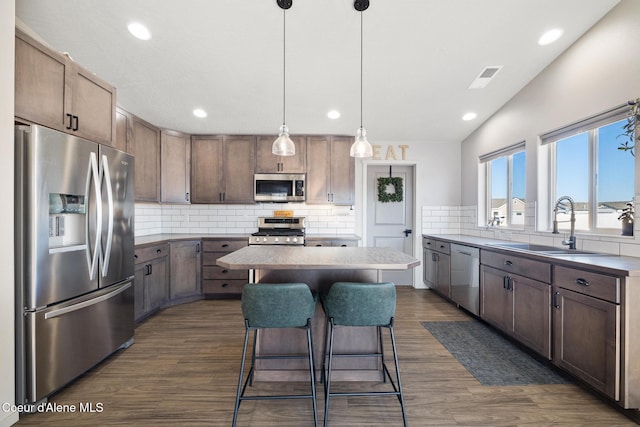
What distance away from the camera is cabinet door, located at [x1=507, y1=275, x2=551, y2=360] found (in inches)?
95.0

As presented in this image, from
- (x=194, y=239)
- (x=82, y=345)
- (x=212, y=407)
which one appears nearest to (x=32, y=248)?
(x=82, y=345)

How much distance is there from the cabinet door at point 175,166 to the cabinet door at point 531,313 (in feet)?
13.7

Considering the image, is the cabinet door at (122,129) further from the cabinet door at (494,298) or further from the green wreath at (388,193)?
the cabinet door at (494,298)

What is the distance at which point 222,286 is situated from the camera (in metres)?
4.32

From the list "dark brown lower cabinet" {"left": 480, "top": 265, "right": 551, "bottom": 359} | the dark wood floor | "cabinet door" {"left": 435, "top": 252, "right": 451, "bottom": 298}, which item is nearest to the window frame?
"dark brown lower cabinet" {"left": 480, "top": 265, "right": 551, "bottom": 359}

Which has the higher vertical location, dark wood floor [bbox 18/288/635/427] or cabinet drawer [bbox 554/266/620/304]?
cabinet drawer [bbox 554/266/620/304]

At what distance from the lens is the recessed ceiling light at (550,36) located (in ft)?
9.00

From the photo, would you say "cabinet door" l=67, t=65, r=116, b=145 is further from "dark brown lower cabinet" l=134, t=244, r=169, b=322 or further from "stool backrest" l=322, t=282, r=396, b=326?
"stool backrest" l=322, t=282, r=396, b=326

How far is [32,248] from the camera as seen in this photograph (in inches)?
73.5

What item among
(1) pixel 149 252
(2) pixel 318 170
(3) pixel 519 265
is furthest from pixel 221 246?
(3) pixel 519 265

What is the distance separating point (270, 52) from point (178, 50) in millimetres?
851

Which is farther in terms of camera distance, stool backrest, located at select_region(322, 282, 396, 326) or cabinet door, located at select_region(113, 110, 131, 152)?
cabinet door, located at select_region(113, 110, 131, 152)

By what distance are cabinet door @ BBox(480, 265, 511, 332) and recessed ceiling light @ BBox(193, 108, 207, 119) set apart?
3814 millimetres

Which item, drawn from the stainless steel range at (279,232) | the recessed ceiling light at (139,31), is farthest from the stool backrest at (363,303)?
the recessed ceiling light at (139,31)
